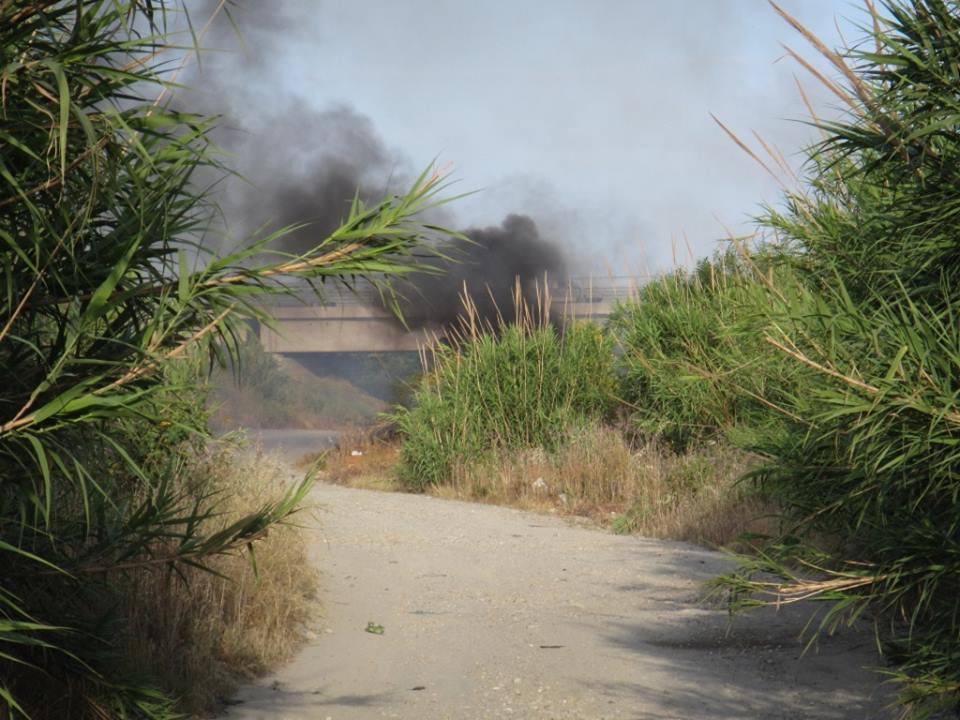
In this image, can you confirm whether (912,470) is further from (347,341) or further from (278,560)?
(347,341)

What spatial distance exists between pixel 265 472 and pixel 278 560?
141 centimetres

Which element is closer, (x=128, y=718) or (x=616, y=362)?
(x=128, y=718)

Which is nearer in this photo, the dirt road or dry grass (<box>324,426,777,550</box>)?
the dirt road

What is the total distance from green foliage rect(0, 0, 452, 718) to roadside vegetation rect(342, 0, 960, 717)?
176 centimetres

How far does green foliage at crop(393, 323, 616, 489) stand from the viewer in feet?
50.0

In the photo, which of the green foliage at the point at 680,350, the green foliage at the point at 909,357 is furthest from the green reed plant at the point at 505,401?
the green foliage at the point at 909,357

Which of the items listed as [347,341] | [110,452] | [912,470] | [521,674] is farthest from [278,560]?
[347,341]

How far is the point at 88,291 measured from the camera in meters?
3.93

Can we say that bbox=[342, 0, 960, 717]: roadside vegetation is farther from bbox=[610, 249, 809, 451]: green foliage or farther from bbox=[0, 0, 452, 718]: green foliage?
bbox=[0, 0, 452, 718]: green foliage

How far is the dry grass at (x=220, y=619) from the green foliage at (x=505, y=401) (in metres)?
7.50

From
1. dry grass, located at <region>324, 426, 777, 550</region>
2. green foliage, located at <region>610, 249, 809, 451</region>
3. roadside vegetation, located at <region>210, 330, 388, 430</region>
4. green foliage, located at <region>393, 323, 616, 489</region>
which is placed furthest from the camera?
roadside vegetation, located at <region>210, 330, 388, 430</region>

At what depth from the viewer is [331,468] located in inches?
764

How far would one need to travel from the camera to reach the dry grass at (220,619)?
545 cm

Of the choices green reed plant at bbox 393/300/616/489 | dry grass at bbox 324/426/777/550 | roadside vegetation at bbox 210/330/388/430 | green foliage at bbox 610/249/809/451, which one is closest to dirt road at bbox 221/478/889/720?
dry grass at bbox 324/426/777/550
